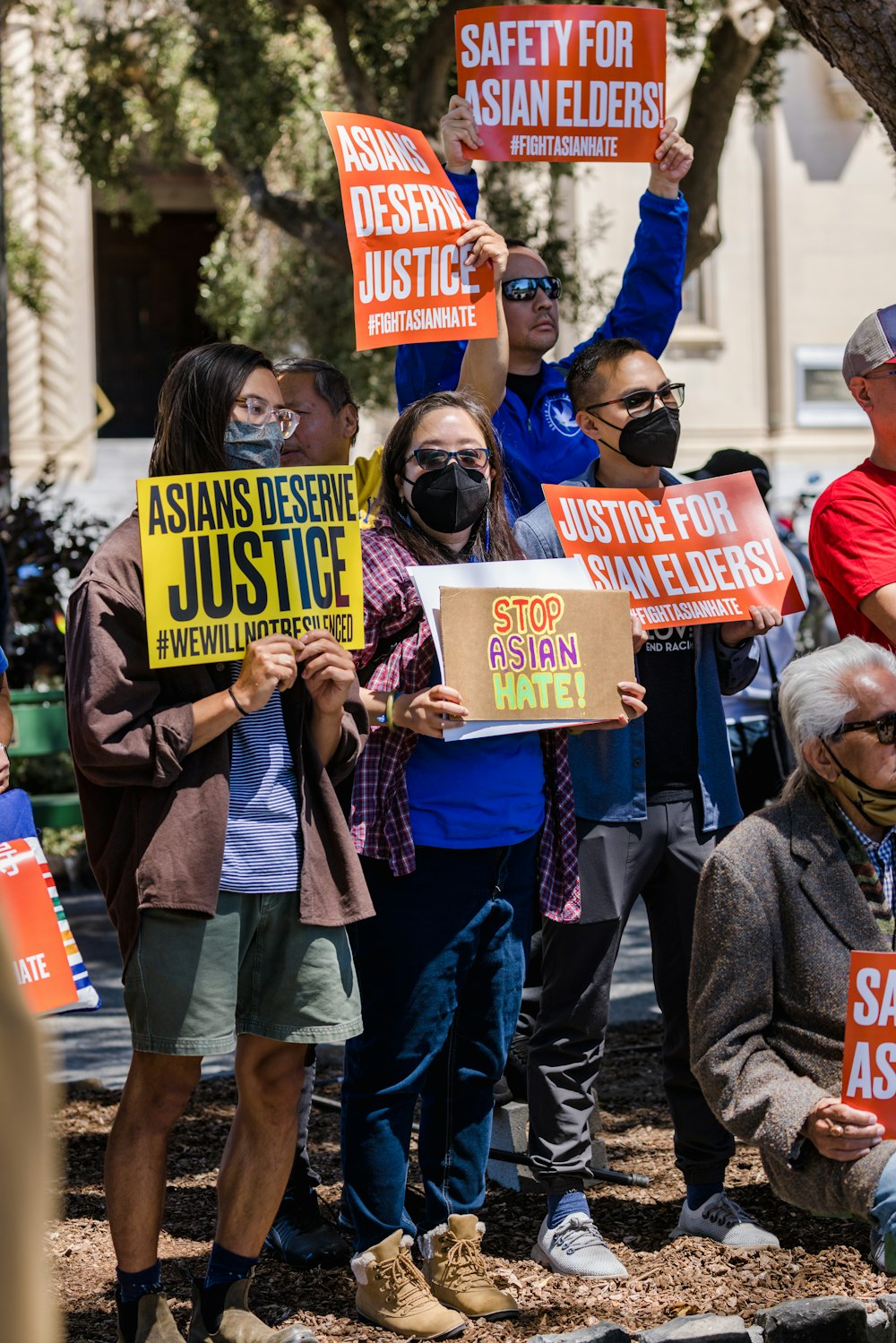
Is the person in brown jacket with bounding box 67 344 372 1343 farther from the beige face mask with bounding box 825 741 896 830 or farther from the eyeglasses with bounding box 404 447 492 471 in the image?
the beige face mask with bounding box 825 741 896 830

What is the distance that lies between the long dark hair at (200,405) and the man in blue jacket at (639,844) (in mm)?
923

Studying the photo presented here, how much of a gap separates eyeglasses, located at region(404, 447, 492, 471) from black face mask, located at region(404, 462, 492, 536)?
1 cm

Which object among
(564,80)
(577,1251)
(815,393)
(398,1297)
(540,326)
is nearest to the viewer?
(398,1297)

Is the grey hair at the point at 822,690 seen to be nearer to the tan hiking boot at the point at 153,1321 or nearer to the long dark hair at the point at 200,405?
the long dark hair at the point at 200,405

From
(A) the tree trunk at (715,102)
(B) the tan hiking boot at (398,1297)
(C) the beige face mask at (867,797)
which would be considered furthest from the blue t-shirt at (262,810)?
(A) the tree trunk at (715,102)

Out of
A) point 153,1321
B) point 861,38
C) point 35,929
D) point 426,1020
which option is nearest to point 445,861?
point 426,1020

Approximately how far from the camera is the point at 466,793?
3.68 metres

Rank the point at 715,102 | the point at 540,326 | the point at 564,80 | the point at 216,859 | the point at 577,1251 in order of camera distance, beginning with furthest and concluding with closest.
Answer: the point at 715,102 < the point at 540,326 < the point at 564,80 < the point at 577,1251 < the point at 216,859

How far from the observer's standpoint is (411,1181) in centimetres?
482

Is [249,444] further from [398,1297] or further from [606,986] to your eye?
[398,1297]

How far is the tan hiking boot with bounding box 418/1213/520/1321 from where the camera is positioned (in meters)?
3.70

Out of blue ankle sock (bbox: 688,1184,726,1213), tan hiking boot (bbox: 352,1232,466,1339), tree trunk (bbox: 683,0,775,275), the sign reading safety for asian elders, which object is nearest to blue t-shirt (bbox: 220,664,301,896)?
the sign reading safety for asian elders

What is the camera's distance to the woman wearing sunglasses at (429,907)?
3.65 metres

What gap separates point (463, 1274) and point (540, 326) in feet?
8.33
